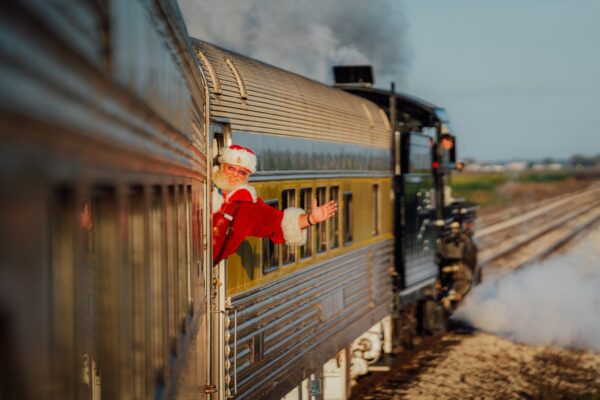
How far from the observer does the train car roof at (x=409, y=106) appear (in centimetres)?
1414

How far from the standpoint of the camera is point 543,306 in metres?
21.4

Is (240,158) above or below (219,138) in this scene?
below

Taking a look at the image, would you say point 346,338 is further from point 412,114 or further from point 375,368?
point 412,114

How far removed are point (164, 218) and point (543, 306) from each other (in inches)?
743

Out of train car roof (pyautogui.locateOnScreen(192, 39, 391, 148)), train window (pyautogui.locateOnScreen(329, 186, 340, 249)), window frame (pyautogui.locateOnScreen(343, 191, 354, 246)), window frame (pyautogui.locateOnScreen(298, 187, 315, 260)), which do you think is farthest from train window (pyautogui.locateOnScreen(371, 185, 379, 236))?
window frame (pyautogui.locateOnScreen(298, 187, 315, 260))

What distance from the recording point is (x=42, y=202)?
1450 millimetres

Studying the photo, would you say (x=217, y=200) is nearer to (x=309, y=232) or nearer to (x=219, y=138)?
(x=219, y=138)

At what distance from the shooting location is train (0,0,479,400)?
1.41 meters

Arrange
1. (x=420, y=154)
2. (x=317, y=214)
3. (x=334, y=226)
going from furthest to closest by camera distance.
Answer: (x=420, y=154) < (x=334, y=226) < (x=317, y=214)

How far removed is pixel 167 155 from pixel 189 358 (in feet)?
3.48

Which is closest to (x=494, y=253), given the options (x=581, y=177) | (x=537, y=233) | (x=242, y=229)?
(x=537, y=233)

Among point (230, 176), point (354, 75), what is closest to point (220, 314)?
point (230, 176)

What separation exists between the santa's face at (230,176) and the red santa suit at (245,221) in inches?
1.5

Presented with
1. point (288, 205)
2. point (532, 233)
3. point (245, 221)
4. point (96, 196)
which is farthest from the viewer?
point (532, 233)
